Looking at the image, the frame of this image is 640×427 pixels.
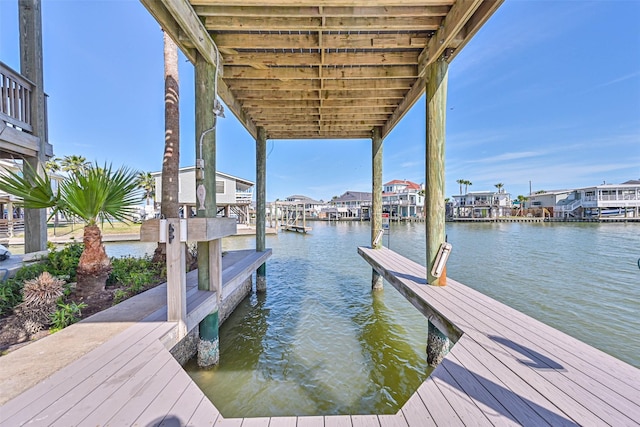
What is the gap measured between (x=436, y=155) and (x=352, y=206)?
54822 mm

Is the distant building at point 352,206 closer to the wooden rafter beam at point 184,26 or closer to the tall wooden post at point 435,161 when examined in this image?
the tall wooden post at point 435,161

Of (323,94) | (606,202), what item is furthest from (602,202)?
(323,94)

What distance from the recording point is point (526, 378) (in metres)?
1.81

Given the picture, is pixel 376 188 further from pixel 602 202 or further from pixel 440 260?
pixel 602 202

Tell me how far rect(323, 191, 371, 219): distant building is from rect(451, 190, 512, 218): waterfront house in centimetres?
1671

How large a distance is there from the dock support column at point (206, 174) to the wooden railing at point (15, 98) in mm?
3077

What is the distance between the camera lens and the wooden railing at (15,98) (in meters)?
3.92

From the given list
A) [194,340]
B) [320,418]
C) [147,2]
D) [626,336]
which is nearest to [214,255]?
[194,340]

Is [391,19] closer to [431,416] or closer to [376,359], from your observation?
[431,416]

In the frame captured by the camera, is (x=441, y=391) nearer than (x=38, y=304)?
Yes

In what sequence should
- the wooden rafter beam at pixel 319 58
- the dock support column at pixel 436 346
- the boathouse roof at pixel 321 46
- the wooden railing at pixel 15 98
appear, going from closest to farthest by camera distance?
the boathouse roof at pixel 321 46 → the dock support column at pixel 436 346 → the wooden rafter beam at pixel 319 58 → the wooden railing at pixel 15 98

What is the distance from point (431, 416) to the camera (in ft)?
4.99

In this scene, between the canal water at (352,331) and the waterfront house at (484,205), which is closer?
the canal water at (352,331)

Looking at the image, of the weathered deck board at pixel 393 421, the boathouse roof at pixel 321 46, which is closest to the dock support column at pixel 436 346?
the weathered deck board at pixel 393 421
